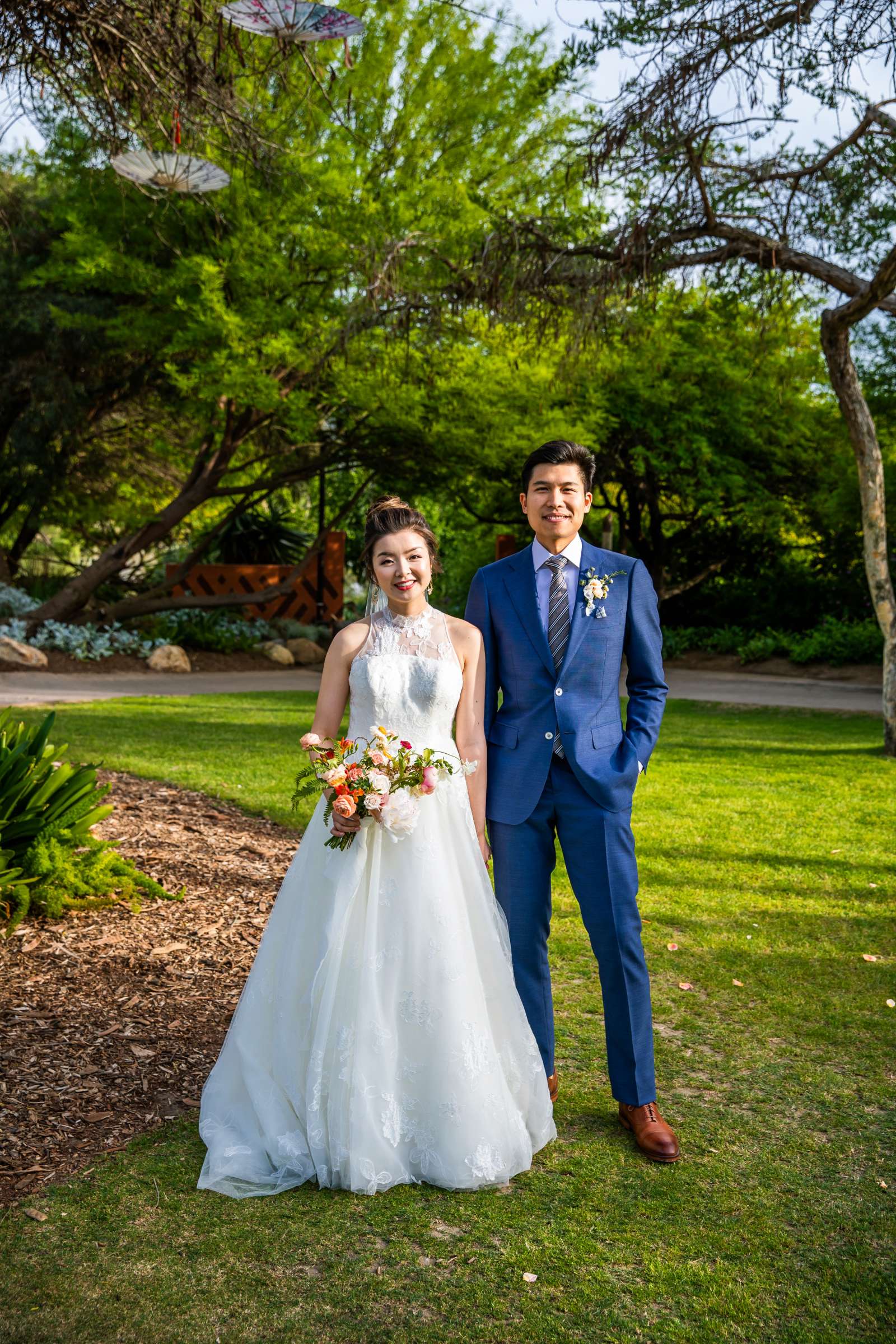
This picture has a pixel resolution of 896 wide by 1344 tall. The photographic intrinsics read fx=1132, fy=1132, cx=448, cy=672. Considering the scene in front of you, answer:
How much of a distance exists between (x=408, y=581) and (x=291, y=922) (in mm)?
1052

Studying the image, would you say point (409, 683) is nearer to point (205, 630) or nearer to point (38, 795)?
point (38, 795)

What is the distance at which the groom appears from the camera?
332cm

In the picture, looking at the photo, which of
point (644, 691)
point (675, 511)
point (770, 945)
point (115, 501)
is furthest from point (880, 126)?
point (115, 501)

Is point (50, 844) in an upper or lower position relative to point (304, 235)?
lower

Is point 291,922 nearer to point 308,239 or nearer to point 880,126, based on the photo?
point 880,126

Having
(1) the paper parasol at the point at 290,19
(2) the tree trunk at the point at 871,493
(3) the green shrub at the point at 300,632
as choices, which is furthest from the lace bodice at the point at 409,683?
(3) the green shrub at the point at 300,632

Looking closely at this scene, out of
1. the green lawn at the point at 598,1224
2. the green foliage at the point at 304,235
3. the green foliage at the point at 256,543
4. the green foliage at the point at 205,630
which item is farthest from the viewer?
the green foliage at the point at 256,543

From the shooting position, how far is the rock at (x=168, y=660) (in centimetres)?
1628

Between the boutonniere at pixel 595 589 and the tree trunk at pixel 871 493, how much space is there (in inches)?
284

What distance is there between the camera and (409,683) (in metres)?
3.32

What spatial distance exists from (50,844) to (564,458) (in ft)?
9.95

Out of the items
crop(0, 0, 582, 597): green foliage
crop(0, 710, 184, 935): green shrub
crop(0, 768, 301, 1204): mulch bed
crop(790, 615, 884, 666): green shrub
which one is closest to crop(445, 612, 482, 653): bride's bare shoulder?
crop(0, 768, 301, 1204): mulch bed

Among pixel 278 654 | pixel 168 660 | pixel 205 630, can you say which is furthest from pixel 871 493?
pixel 205 630

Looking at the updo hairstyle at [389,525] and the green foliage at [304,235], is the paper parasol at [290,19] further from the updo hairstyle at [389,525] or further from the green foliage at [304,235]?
the green foliage at [304,235]
